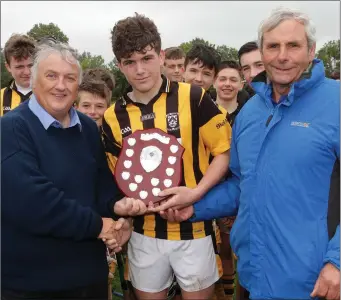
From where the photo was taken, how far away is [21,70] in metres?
5.37

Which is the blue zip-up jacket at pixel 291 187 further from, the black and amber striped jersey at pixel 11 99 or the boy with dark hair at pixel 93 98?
the black and amber striped jersey at pixel 11 99

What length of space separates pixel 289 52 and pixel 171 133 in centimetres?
102

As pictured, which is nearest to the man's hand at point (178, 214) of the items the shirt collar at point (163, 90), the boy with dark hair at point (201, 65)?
the shirt collar at point (163, 90)

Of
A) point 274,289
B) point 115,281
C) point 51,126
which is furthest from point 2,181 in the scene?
point 115,281

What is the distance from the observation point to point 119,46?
311 cm

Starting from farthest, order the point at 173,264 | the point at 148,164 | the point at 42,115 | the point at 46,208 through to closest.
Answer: the point at 173,264 < the point at 148,164 < the point at 42,115 < the point at 46,208

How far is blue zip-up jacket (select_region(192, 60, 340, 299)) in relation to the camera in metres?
2.27

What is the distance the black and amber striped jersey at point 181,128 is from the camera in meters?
3.08

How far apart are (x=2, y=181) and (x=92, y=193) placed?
580mm

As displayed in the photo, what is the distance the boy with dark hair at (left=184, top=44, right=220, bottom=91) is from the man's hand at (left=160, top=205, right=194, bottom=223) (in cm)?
227

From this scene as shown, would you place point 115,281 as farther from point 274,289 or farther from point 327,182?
point 327,182

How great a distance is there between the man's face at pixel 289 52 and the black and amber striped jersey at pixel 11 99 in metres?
3.55

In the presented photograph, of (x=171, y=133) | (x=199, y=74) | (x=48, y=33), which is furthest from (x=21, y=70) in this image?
(x=171, y=133)

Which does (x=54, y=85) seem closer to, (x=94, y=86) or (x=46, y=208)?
(x=46, y=208)
